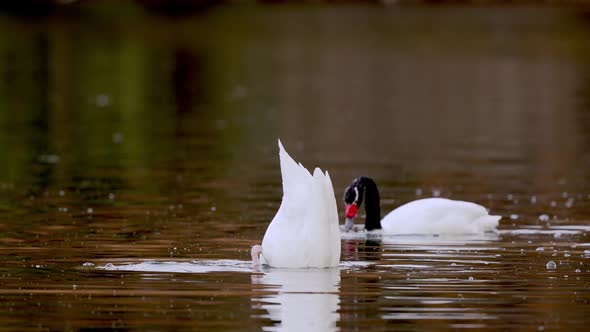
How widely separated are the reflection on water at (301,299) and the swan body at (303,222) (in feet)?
0.41

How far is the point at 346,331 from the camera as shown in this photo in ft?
43.4

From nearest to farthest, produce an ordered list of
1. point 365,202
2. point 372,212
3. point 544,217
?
point 372,212 < point 365,202 < point 544,217

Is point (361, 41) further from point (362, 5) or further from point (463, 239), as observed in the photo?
point (463, 239)

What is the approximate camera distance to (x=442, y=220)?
65.4ft

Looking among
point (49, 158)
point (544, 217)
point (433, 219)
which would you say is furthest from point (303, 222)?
point (49, 158)

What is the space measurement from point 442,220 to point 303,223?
14.3 feet

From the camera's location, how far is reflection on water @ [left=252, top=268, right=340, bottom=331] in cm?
1351

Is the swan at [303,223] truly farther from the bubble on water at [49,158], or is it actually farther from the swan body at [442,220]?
the bubble on water at [49,158]

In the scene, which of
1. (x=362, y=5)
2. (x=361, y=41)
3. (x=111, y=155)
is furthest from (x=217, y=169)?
(x=362, y=5)

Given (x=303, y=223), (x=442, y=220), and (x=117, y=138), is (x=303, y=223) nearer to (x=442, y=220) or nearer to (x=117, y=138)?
(x=442, y=220)

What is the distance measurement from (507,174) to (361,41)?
54.4 m

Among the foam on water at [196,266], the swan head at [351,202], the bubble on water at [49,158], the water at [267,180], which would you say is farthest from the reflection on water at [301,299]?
the bubble on water at [49,158]

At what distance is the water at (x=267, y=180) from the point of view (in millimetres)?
14477

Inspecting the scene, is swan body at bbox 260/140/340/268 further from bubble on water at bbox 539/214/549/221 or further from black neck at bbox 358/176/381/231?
bubble on water at bbox 539/214/549/221
